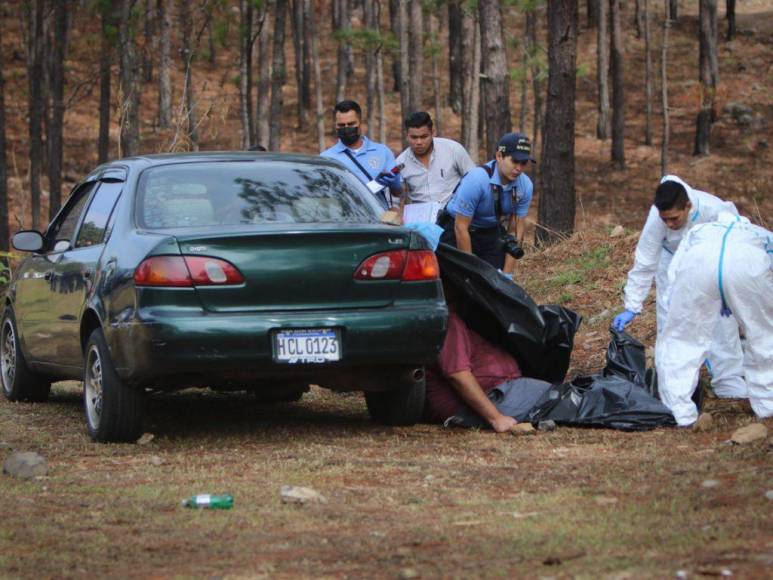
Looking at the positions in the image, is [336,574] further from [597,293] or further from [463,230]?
[597,293]

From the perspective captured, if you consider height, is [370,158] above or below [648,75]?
above

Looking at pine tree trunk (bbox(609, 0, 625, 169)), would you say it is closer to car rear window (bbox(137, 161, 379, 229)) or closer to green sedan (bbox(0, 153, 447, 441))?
car rear window (bbox(137, 161, 379, 229))

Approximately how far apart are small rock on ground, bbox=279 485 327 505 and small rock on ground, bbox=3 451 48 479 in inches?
56.6

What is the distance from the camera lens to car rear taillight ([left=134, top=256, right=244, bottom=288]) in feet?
21.8

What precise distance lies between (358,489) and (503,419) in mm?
1844

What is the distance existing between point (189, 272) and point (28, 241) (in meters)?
2.23

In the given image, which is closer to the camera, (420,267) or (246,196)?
(420,267)

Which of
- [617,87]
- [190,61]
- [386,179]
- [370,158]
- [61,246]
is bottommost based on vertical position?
[617,87]

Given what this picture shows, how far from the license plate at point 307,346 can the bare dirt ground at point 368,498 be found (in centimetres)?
49

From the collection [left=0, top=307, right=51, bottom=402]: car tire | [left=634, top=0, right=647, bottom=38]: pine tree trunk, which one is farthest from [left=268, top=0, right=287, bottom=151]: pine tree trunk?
[left=634, top=0, right=647, bottom=38]: pine tree trunk

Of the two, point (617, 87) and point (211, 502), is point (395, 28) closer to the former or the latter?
point (617, 87)

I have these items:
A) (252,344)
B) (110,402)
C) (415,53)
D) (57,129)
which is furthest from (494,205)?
(57,129)

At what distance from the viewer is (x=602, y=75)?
4331cm

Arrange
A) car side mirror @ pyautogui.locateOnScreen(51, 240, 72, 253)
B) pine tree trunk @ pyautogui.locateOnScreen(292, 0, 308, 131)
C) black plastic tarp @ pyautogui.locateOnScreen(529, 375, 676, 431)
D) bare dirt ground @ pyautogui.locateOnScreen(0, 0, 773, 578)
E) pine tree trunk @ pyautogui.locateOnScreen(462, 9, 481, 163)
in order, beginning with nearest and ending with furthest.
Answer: bare dirt ground @ pyautogui.locateOnScreen(0, 0, 773, 578) < black plastic tarp @ pyautogui.locateOnScreen(529, 375, 676, 431) < car side mirror @ pyautogui.locateOnScreen(51, 240, 72, 253) < pine tree trunk @ pyautogui.locateOnScreen(462, 9, 481, 163) < pine tree trunk @ pyautogui.locateOnScreen(292, 0, 308, 131)
